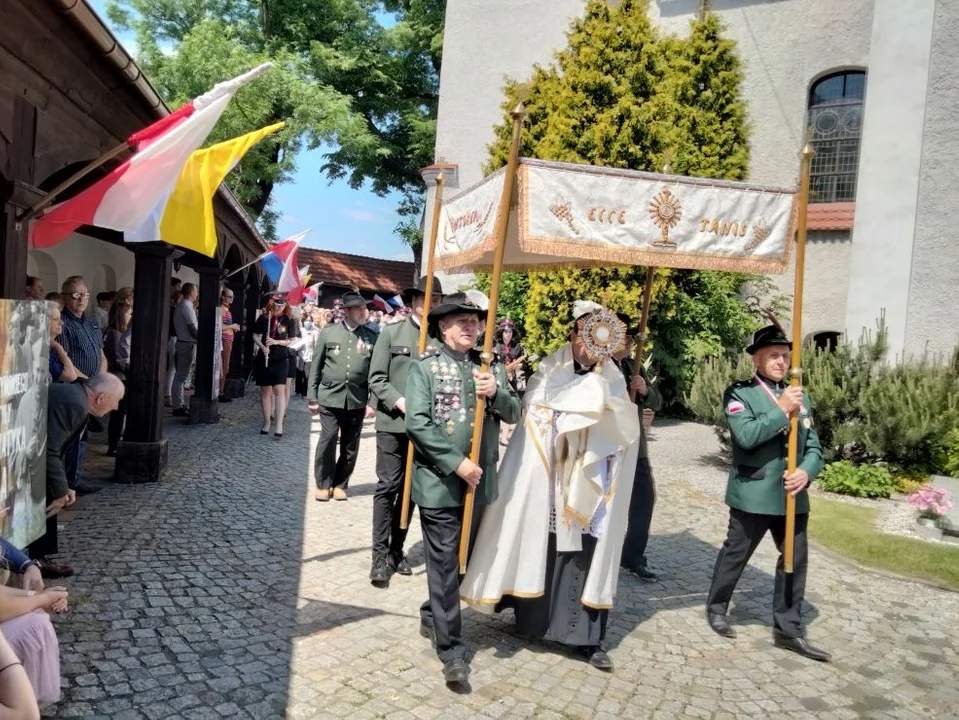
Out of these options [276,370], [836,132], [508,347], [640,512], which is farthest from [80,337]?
[836,132]

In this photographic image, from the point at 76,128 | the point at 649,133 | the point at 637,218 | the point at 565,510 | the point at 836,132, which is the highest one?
the point at 836,132

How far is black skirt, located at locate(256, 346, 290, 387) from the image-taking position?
393 inches

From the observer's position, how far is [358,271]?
32.0 meters

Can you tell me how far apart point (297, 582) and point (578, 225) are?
2.92m

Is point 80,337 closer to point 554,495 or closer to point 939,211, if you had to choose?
point 554,495

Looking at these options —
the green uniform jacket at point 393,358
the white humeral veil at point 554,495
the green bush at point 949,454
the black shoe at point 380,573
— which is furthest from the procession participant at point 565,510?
the green bush at point 949,454

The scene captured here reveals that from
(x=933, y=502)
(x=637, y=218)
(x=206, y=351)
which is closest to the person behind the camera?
(x=637, y=218)

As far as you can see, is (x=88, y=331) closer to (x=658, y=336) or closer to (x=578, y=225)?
(x=578, y=225)

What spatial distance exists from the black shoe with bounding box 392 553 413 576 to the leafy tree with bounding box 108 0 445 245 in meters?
17.4

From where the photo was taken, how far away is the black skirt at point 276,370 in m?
9.99

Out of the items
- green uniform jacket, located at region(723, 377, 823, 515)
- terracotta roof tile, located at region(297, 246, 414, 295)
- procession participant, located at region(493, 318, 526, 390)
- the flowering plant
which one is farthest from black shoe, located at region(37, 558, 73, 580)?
terracotta roof tile, located at region(297, 246, 414, 295)

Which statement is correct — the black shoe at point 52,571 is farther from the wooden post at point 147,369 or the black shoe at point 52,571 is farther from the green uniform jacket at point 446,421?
the wooden post at point 147,369

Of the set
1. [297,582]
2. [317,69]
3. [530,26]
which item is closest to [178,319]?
[297,582]

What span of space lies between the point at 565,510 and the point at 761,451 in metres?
1.27
